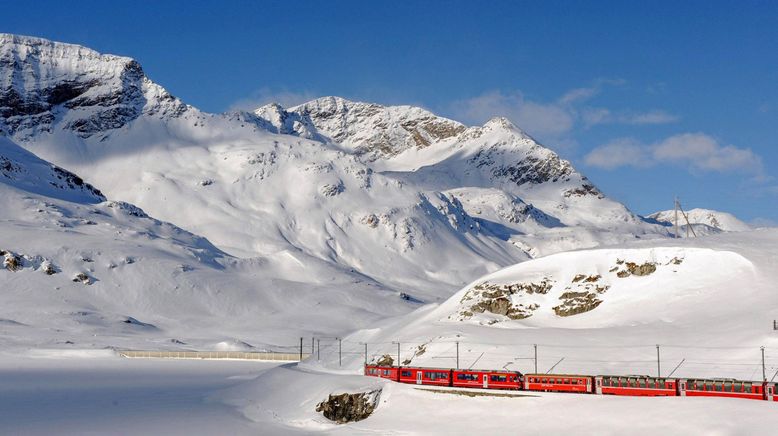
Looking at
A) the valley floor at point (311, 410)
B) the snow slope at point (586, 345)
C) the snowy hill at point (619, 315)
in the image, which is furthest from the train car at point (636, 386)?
the snowy hill at point (619, 315)

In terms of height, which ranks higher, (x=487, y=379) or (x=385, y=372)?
(x=385, y=372)

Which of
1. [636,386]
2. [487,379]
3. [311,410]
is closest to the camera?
[636,386]

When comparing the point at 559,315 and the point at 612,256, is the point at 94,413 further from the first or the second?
the point at 612,256

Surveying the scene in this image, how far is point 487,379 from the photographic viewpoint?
70.6 metres

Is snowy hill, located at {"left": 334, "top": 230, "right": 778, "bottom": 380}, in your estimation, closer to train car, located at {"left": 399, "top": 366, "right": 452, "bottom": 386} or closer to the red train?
train car, located at {"left": 399, "top": 366, "right": 452, "bottom": 386}

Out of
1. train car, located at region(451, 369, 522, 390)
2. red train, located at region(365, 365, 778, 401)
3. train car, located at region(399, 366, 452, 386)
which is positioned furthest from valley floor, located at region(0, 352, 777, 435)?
train car, located at region(451, 369, 522, 390)

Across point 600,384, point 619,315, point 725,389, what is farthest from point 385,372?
point 619,315

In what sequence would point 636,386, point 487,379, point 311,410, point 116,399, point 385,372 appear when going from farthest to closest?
point 116,399, point 385,372, point 311,410, point 487,379, point 636,386

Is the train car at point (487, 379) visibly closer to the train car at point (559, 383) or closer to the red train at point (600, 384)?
the red train at point (600, 384)

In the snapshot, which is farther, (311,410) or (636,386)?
(311,410)

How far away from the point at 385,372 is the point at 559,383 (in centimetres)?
1823

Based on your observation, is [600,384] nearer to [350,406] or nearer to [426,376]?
[426,376]

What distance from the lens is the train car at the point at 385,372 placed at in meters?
76.8

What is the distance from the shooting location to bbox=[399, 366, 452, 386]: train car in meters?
72.9
